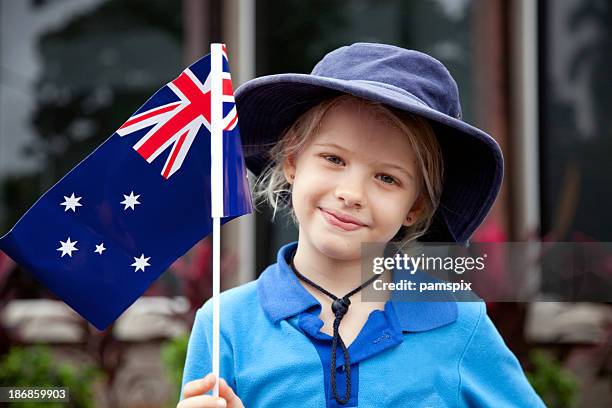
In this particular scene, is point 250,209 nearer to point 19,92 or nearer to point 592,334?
point 592,334

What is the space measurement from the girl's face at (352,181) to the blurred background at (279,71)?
2.53 m

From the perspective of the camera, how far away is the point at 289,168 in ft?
6.65

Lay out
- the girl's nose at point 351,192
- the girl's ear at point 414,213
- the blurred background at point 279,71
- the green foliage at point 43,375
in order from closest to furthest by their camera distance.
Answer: the girl's nose at point 351,192
the girl's ear at point 414,213
the green foliage at point 43,375
the blurred background at point 279,71

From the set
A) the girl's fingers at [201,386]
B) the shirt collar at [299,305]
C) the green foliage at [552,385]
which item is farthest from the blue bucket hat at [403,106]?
the green foliage at [552,385]

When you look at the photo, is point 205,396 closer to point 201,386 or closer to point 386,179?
point 201,386

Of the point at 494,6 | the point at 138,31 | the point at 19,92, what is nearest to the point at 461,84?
the point at 494,6

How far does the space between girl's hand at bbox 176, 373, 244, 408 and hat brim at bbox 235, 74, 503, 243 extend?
634mm

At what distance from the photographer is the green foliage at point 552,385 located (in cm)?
398

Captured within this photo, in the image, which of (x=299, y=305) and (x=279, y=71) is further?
(x=279, y=71)

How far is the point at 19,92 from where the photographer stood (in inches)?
205

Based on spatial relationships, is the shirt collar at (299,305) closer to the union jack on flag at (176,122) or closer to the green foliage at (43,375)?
the union jack on flag at (176,122)

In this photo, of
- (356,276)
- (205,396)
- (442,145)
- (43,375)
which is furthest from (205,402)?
(43,375)

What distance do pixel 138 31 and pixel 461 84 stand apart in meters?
1.81

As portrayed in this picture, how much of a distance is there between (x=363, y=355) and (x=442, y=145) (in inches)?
20.5
